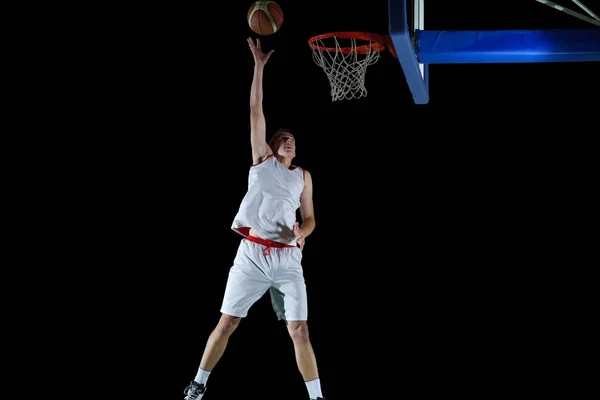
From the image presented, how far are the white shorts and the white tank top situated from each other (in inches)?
3.7

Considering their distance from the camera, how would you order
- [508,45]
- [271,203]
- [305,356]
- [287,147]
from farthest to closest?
[287,147]
[271,203]
[305,356]
[508,45]

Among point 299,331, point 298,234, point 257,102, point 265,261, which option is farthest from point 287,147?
point 299,331

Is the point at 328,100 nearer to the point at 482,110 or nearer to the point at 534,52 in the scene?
the point at 482,110

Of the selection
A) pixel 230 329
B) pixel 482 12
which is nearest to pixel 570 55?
pixel 482 12

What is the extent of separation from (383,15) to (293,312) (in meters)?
2.23

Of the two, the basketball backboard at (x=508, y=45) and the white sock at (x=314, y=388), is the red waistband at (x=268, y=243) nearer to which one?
the white sock at (x=314, y=388)

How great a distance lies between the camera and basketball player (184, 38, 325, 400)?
437 cm

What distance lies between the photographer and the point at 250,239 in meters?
4.47

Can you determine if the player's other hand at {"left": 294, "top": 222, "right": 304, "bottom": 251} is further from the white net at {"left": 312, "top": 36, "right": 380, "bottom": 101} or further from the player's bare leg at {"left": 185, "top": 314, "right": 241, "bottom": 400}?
the white net at {"left": 312, "top": 36, "right": 380, "bottom": 101}

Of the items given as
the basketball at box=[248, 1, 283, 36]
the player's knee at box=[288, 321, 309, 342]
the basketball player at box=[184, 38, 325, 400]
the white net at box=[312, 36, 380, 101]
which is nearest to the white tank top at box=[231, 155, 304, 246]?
the basketball player at box=[184, 38, 325, 400]

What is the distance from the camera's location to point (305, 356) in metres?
4.34

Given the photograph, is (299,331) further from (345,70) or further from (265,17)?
(265,17)

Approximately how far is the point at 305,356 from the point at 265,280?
1.58 ft

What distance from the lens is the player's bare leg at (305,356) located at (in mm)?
4336
